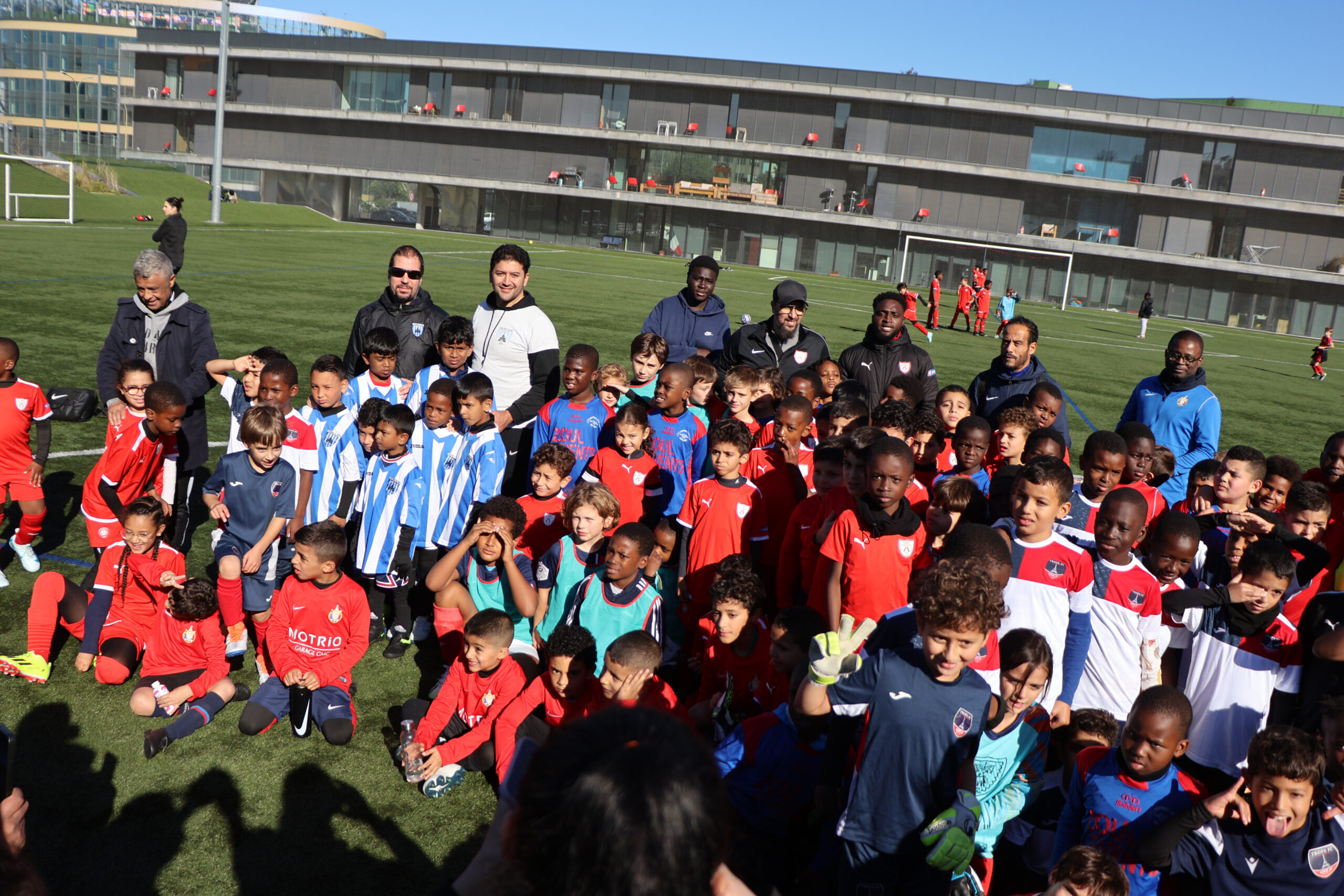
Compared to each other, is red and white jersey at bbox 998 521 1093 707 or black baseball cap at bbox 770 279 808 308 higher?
black baseball cap at bbox 770 279 808 308

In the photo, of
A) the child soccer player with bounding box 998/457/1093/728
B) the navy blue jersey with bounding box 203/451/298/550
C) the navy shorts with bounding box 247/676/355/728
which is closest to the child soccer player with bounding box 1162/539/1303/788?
the child soccer player with bounding box 998/457/1093/728

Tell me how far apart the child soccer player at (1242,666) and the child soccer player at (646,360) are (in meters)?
3.83

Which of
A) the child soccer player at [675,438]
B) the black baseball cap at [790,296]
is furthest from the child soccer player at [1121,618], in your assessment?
the black baseball cap at [790,296]

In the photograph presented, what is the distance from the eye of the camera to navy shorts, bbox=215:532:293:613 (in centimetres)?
566

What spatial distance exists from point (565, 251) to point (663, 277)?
11605 mm

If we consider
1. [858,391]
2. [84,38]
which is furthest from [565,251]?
[84,38]

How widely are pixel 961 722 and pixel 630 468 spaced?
10.8 ft

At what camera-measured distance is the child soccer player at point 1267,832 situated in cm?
320

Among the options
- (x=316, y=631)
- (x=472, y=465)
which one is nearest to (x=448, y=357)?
(x=472, y=465)

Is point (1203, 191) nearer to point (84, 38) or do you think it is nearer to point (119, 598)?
point (119, 598)

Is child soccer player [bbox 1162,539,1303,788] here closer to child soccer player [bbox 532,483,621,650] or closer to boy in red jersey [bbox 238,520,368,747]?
child soccer player [bbox 532,483,621,650]

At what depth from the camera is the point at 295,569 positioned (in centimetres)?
517

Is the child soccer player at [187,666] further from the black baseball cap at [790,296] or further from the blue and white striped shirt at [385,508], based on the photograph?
the black baseball cap at [790,296]

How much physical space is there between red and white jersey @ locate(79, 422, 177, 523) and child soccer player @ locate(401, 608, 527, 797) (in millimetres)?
2884
